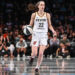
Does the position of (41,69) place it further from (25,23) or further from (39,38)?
(25,23)

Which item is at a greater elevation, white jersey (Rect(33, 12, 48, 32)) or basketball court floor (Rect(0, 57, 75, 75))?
white jersey (Rect(33, 12, 48, 32))

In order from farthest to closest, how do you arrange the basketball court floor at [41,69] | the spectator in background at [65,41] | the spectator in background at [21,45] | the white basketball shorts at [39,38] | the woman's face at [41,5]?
1. the spectator in background at [65,41]
2. the spectator in background at [21,45]
3. the white basketball shorts at [39,38]
4. the woman's face at [41,5]
5. the basketball court floor at [41,69]

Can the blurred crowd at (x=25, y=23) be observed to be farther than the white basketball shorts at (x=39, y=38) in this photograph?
Yes

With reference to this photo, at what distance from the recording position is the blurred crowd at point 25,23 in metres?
18.6

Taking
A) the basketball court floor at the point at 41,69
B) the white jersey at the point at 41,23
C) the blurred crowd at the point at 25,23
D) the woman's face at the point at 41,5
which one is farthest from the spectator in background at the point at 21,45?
the woman's face at the point at 41,5

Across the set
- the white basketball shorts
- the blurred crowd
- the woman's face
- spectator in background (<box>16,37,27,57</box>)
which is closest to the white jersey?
the white basketball shorts

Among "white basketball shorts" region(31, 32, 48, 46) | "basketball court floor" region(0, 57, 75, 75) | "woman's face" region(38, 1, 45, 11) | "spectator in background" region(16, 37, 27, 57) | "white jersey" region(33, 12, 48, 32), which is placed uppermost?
"woman's face" region(38, 1, 45, 11)

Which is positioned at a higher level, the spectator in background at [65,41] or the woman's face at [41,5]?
the woman's face at [41,5]

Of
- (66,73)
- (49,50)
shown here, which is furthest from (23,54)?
(66,73)

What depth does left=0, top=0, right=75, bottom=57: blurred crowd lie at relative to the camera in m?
18.6

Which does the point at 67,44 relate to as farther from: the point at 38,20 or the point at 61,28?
the point at 38,20

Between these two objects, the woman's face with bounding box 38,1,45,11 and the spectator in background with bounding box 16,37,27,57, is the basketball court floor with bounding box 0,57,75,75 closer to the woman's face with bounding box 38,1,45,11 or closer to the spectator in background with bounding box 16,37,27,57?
the woman's face with bounding box 38,1,45,11

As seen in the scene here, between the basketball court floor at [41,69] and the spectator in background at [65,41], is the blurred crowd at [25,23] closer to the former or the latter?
the spectator in background at [65,41]

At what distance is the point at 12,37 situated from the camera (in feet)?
64.7
